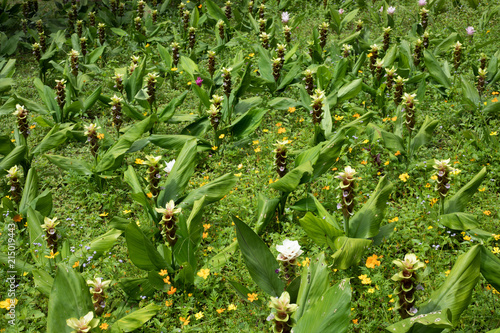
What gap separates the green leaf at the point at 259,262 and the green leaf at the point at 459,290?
82cm

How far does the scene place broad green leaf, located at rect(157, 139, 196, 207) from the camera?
3.40m

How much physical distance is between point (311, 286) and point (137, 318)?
1.02m

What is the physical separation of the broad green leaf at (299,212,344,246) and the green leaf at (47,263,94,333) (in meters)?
1.37

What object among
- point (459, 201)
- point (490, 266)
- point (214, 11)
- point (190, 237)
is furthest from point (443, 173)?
point (214, 11)

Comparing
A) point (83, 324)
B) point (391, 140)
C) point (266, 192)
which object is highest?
point (83, 324)

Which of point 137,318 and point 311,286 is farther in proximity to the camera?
point 137,318

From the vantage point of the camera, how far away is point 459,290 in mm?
2287

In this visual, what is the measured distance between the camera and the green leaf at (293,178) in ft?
10.2

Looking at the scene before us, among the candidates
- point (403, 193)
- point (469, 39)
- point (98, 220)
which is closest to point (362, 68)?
point (469, 39)

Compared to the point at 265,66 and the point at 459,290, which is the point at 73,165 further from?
the point at 459,290

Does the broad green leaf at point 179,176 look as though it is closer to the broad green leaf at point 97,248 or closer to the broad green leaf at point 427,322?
the broad green leaf at point 97,248

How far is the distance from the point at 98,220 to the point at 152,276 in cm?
105

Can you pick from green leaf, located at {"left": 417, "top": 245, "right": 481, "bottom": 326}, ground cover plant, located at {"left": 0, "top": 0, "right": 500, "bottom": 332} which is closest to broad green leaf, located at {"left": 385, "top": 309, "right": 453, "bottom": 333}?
ground cover plant, located at {"left": 0, "top": 0, "right": 500, "bottom": 332}

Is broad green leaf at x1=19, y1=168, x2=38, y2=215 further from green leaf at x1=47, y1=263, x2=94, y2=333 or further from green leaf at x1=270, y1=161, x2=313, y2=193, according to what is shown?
green leaf at x1=270, y1=161, x2=313, y2=193
